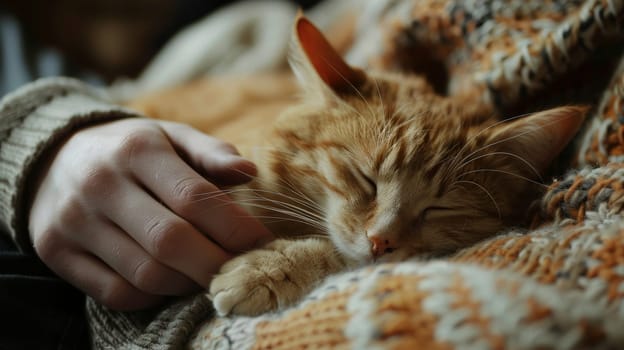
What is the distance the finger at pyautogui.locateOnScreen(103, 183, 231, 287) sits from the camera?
0.84 meters

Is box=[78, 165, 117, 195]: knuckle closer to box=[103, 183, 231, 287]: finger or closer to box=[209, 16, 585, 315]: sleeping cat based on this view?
box=[103, 183, 231, 287]: finger

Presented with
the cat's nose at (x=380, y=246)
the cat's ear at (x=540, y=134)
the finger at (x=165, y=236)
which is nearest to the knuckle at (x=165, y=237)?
the finger at (x=165, y=236)

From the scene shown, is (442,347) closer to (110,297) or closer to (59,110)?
(110,297)

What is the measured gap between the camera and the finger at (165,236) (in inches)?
33.1

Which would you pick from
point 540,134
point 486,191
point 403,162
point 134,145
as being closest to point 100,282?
point 134,145

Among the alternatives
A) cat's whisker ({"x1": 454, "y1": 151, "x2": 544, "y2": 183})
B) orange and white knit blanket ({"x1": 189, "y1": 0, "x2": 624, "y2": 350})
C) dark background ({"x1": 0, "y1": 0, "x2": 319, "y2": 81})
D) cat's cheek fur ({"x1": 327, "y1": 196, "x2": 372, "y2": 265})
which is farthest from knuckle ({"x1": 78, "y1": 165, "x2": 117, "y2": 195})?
dark background ({"x1": 0, "y1": 0, "x2": 319, "y2": 81})

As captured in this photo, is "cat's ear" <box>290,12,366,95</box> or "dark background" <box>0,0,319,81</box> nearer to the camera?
"cat's ear" <box>290,12,366,95</box>

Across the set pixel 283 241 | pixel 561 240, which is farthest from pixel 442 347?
pixel 283 241

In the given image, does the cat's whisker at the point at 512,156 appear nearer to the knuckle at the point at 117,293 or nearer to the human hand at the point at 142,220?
the human hand at the point at 142,220

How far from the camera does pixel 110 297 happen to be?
90cm

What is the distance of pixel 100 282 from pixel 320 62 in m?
0.64

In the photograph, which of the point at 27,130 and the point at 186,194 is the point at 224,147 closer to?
the point at 186,194

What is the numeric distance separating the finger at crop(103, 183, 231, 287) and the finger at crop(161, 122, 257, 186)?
13 centimetres

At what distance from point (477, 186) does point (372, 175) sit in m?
0.23
